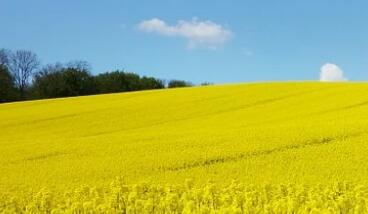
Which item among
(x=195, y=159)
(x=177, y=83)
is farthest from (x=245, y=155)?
(x=177, y=83)

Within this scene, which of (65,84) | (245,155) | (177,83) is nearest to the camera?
(245,155)

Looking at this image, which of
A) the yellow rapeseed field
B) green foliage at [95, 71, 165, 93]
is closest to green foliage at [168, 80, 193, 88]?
green foliage at [95, 71, 165, 93]

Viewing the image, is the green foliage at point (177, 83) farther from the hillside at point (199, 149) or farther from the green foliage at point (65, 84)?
the hillside at point (199, 149)

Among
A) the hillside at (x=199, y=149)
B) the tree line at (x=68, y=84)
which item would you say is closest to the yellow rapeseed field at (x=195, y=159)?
the hillside at (x=199, y=149)

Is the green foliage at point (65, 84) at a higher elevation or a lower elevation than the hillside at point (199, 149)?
higher

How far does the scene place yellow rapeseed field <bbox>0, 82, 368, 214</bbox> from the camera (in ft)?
31.1

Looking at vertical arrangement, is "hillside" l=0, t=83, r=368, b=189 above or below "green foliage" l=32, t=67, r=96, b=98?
below

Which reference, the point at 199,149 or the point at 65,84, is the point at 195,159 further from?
the point at 65,84

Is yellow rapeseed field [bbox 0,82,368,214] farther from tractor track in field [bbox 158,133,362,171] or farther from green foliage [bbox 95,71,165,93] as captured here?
green foliage [bbox 95,71,165,93]

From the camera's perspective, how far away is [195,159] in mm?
14305

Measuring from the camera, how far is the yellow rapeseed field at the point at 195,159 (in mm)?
9484

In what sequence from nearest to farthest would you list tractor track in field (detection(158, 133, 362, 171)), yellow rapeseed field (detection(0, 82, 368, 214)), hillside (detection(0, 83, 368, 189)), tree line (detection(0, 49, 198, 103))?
yellow rapeseed field (detection(0, 82, 368, 214)) < hillside (detection(0, 83, 368, 189)) < tractor track in field (detection(158, 133, 362, 171)) < tree line (detection(0, 49, 198, 103))

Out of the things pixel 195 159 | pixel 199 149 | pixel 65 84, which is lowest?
pixel 195 159

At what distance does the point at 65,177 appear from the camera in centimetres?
1376
